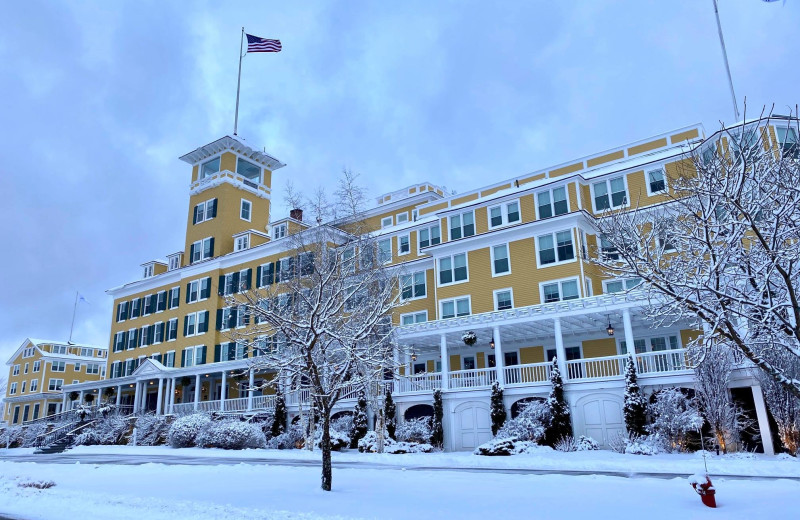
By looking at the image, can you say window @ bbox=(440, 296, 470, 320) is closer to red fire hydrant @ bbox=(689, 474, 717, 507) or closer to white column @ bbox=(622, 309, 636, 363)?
white column @ bbox=(622, 309, 636, 363)

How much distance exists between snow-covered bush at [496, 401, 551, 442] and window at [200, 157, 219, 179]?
112ft

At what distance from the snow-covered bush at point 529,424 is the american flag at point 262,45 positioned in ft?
91.6

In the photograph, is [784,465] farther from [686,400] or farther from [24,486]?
A: [24,486]

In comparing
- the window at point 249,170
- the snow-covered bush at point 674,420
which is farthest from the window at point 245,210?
the snow-covered bush at point 674,420

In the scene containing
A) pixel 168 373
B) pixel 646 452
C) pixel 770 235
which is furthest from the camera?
pixel 168 373

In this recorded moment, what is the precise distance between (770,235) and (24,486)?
56.2 feet

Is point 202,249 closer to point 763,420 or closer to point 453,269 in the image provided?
point 453,269

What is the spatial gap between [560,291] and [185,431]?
21.2 m

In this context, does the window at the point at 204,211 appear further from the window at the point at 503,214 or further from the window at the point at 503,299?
the window at the point at 503,299

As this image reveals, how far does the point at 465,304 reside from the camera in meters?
31.5

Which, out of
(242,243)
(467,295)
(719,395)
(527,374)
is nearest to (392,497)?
(719,395)

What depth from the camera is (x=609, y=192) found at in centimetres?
3044

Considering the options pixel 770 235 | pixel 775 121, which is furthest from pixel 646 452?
pixel 775 121

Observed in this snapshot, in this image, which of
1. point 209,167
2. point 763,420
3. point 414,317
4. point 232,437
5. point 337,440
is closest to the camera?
point 763,420
